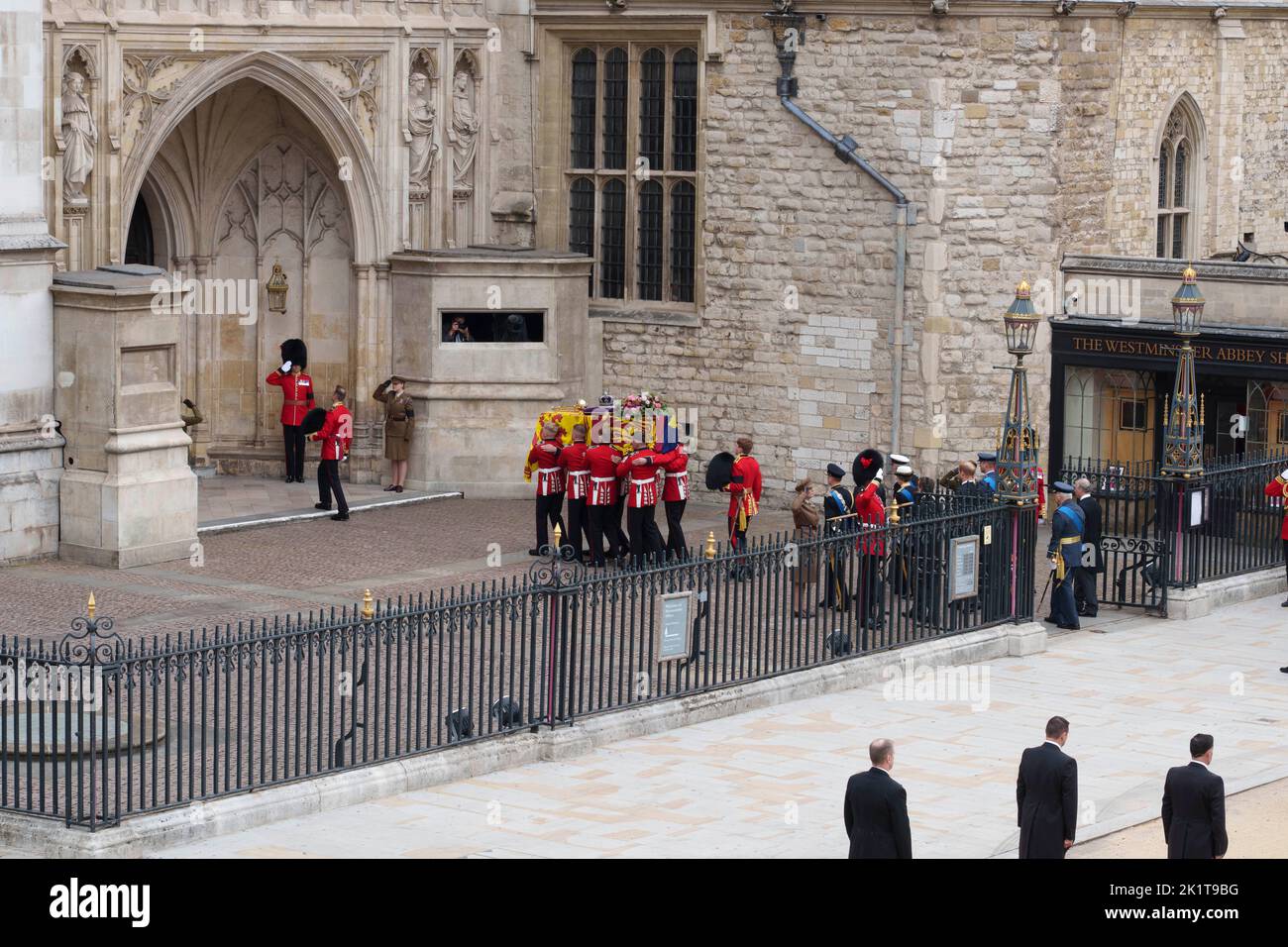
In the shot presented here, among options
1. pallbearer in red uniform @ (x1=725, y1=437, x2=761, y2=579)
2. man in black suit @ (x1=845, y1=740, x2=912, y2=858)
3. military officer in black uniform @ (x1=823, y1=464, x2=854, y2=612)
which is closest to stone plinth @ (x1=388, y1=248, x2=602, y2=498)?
pallbearer in red uniform @ (x1=725, y1=437, x2=761, y2=579)

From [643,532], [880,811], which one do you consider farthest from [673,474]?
[880,811]

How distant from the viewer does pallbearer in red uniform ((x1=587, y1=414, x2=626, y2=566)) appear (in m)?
23.2

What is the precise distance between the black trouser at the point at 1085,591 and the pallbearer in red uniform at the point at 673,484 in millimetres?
3581

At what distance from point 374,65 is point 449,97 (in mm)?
1080

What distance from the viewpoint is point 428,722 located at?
15531mm

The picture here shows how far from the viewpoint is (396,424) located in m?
27.3

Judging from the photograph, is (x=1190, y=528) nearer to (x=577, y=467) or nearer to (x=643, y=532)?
(x=643, y=532)

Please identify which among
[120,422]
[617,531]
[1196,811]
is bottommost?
[1196,811]

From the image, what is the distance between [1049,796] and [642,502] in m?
10.0

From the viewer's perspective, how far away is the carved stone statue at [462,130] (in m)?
28.3

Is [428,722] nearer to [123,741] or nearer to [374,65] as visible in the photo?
[123,741]

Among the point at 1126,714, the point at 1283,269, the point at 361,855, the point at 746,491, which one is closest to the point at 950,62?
the point at 1283,269

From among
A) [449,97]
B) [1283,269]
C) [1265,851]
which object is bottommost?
[1265,851]

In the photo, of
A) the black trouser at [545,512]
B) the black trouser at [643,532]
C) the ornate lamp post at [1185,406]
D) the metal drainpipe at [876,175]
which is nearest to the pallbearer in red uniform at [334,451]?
the black trouser at [545,512]
